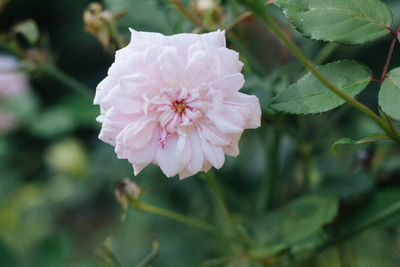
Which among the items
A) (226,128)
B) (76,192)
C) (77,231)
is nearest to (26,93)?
(76,192)

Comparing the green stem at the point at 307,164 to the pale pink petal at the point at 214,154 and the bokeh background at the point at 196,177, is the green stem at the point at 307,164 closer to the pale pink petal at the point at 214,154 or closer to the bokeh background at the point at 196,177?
the bokeh background at the point at 196,177

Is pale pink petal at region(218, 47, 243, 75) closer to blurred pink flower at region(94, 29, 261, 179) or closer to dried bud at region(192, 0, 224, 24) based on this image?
blurred pink flower at region(94, 29, 261, 179)

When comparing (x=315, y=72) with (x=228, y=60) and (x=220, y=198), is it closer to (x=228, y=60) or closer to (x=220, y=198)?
(x=228, y=60)

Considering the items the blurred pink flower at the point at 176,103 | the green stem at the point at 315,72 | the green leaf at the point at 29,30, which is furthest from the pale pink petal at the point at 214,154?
the green leaf at the point at 29,30

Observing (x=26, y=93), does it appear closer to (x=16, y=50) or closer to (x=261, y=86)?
(x=16, y=50)

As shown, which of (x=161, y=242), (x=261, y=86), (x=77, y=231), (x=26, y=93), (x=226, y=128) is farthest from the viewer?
(x=77, y=231)

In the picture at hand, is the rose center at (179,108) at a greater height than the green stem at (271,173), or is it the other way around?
the rose center at (179,108)
